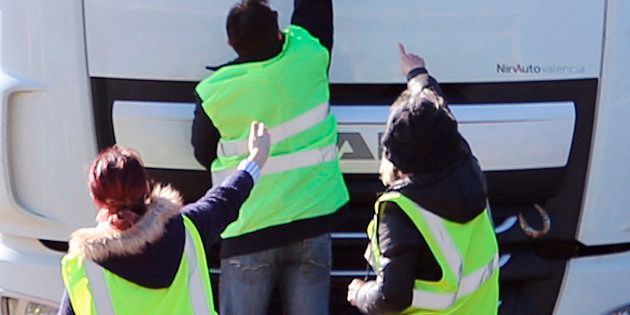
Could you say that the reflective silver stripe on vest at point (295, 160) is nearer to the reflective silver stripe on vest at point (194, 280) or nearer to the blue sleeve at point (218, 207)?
the blue sleeve at point (218, 207)

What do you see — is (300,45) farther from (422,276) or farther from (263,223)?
(422,276)

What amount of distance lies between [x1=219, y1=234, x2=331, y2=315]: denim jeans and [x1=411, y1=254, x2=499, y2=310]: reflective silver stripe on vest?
2.39ft

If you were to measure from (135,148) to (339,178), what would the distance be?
0.68 metres

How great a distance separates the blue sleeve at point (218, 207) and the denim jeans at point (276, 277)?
21.9 inches

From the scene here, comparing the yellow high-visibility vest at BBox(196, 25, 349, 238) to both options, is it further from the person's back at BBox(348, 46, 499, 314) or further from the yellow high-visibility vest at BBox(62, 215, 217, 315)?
the yellow high-visibility vest at BBox(62, 215, 217, 315)

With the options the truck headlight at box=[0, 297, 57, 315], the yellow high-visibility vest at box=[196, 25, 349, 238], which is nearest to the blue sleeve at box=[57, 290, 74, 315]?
the yellow high-visibility vest at box=[196, 25, 349, 238]

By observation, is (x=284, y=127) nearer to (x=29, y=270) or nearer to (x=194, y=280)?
(x=194, y=280)

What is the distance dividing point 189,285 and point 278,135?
0.78 metres

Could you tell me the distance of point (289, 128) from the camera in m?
3.64

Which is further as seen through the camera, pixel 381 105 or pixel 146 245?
pixel 381 105

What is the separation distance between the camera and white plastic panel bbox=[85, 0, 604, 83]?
366cm

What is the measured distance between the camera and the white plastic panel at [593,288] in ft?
12.8

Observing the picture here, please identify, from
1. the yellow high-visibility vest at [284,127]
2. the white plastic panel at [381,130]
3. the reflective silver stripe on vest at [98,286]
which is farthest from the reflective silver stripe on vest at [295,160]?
the reflective silver stripe on vest at [98,286]

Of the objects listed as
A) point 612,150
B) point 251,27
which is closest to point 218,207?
point 251,27
